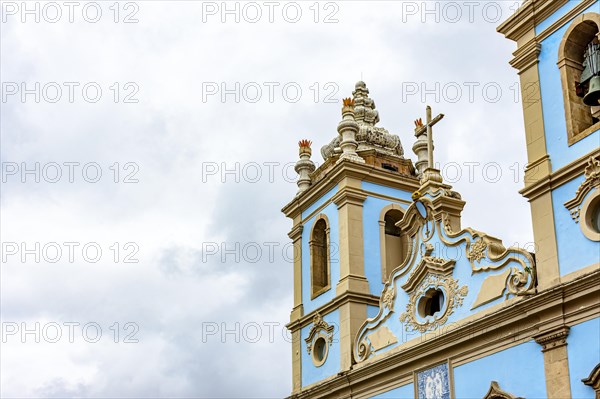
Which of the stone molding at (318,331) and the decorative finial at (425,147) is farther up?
the decorative finial at (425,147)

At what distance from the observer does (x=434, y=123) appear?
18.8m

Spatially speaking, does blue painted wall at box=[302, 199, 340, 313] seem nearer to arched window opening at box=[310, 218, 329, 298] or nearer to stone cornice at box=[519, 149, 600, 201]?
arched window opening at box=[310, 218, 329, 298]

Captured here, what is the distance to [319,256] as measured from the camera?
71.1 feet

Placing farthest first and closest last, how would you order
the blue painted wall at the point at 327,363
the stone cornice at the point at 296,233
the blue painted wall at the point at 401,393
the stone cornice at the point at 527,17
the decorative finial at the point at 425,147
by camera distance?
the stone cornice at the point at 296,233
the blue painted wall at the point at 327,363
the decorative finial at the point at 425,147
the blue painted wall at the point at 401,393
the stone cornice at the point at 527,17

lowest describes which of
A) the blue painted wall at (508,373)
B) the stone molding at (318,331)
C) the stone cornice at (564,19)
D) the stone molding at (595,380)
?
the stone molding at (595,380)

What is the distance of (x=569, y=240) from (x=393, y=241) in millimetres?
7720

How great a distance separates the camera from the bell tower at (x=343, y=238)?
1980cm

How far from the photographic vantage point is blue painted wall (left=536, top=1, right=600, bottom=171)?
14.4 m

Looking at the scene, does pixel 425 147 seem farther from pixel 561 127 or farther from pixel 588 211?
pixel 588 211

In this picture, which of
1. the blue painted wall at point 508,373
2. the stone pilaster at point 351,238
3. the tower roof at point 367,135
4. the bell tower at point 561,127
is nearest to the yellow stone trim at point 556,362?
the blue painted wall at point 508,373

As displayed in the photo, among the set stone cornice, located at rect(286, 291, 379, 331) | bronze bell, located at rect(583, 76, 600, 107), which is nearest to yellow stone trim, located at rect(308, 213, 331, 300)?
stone cornice, located at rect(286, 291, 379, 331)

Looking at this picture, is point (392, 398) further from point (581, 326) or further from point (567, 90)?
point (567, 90)

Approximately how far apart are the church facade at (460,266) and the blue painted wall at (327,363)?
0.14 feet

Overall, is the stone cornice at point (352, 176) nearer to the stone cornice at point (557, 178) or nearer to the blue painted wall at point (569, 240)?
the stone cornice at point (557, 178)
